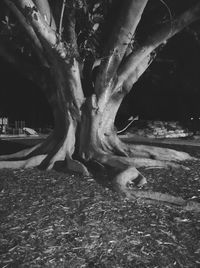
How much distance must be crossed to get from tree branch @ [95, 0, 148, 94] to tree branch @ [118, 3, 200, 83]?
15.4 inches

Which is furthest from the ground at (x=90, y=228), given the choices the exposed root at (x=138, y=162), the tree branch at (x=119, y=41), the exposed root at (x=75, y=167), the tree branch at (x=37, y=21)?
the tree branch at (x=119, y=41)

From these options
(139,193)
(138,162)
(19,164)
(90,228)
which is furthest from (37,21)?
(90,228)

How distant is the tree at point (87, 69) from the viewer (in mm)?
8469

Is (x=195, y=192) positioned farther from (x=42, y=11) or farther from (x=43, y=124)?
(x=43, y=124)

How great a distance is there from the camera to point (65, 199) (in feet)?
20.4

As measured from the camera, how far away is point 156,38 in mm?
9078

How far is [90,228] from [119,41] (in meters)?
4.94

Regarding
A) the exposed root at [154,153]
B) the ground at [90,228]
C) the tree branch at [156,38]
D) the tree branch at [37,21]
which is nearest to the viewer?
the ground at [90,228]

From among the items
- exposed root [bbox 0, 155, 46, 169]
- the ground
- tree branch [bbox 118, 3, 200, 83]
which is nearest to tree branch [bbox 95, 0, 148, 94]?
tree branch [bbox 118, 3, 200, 83]

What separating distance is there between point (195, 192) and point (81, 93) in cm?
361

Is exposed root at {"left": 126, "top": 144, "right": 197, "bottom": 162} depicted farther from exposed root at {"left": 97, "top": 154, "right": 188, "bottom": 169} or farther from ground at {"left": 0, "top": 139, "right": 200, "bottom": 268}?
ground at {"left": 0, "top": 139, "right": 200, "bottom": 268}

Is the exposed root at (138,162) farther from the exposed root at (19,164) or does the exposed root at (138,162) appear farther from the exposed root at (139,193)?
the exposed root at (19,164)

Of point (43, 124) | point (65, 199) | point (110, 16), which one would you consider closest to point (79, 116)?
point (110, 16)

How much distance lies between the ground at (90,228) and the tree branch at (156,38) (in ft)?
10.5
